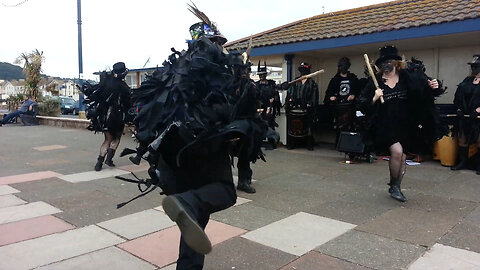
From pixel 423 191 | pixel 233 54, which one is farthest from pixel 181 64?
pixel 423 191

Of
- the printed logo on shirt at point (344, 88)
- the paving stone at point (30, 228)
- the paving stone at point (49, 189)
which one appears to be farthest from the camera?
the printed logo on shirt at point (344, 88)

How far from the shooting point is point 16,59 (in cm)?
2016

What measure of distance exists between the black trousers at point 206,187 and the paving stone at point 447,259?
5.82 ft

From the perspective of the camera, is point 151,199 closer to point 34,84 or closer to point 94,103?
point 94,103

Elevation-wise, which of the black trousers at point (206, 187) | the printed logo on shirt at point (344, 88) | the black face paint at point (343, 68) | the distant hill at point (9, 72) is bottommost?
the black trousers at point (206, 187)

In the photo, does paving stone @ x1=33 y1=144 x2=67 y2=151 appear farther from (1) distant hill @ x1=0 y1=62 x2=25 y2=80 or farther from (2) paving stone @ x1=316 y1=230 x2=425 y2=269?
(1) distant hill @ x1=0 y1=62 x2=25 y2=80

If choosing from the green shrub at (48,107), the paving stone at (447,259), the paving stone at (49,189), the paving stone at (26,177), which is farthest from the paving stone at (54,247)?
the green shrub at (48,107)

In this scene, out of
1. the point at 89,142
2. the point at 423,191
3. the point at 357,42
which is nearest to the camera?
the point at 423,191

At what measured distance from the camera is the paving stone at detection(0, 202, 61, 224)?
4715 mm

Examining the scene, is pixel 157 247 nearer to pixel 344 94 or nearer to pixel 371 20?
pixel 344 94

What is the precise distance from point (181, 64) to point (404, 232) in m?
2.96

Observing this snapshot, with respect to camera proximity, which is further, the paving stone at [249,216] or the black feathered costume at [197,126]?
the paving stone at [249,216]

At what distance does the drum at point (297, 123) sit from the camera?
9548 millimetres

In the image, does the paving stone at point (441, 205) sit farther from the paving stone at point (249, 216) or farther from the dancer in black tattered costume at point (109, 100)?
the dancer in black tattered costume at point (109, 100)
